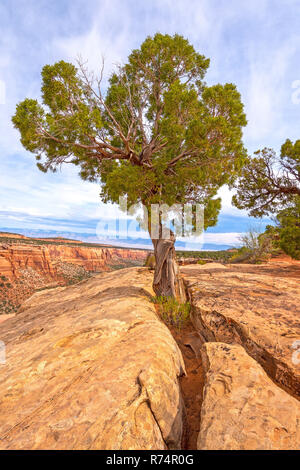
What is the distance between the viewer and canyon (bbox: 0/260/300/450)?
1.97 metres

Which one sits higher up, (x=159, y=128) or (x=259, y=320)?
(x=159, y=128)

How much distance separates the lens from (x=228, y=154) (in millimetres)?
7012

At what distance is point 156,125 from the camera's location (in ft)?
25.9

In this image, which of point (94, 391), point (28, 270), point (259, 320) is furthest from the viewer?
point (28, 270)

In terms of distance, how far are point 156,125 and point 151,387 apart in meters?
8.03

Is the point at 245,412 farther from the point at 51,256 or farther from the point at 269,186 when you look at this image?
the point at 51,256

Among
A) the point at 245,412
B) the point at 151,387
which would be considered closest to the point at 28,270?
the point at 151,387

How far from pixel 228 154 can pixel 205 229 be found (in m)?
2.75

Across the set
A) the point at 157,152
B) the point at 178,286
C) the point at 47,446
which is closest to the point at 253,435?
the point at 47,446

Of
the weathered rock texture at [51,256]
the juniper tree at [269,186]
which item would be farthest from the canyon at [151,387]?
the weathered rock texture at [51,256]

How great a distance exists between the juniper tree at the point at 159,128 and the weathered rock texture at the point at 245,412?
15.8 feet

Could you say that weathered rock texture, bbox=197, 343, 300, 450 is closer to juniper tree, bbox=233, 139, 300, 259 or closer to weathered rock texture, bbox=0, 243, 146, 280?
juniper tree, bbox=233, 139, 300, 259

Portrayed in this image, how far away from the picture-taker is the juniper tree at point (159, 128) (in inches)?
252

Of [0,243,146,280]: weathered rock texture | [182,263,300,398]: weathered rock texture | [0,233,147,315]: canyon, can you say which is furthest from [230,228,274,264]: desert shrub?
[0,243,146,280]: weathered rock texture
